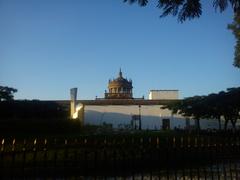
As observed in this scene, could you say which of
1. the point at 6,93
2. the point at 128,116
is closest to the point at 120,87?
the point at 128,116

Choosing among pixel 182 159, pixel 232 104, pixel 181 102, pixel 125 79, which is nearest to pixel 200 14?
pixel 182 159

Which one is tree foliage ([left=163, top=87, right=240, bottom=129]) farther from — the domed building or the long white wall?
the domed building

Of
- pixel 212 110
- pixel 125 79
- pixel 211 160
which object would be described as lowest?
pixel 211 160

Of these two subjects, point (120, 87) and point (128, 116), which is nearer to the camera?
point (128, 116)

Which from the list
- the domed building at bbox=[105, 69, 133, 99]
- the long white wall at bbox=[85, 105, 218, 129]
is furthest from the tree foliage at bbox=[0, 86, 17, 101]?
the domed building at bbox=[105, 69, 133, 99]

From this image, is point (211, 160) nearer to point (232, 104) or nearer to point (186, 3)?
point (186, 3)

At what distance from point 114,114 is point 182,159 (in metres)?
40.3

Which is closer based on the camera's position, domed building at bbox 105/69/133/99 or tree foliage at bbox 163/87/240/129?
tree foliage at bbox 163/87/240/129

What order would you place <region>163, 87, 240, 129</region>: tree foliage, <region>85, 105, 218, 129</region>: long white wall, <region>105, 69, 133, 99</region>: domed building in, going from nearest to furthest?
1. <region>163, 87, 240, 129</region>: tree foliage
2. <region>85, 105, 218, 129</region>: long white wall
3. <region>105, 69, 133, 99</region>: domed building

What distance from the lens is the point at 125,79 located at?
6931cm

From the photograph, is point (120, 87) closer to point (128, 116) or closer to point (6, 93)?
point (128, 116)

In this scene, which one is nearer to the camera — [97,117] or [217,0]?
[217,0]

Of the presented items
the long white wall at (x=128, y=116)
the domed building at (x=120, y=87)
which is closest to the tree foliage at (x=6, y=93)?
the long white wall at (x=128, y=116)

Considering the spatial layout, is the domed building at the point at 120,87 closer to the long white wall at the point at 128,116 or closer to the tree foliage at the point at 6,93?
the long white wall at the point at 128,116
